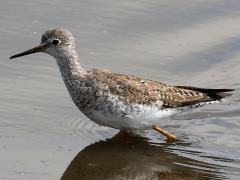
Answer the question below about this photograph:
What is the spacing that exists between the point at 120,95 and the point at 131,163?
0.99 m

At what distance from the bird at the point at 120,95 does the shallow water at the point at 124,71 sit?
1.01 feet

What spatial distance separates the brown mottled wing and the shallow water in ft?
1.22

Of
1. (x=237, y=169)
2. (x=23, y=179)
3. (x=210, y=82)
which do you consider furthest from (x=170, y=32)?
(x=23, y=179)

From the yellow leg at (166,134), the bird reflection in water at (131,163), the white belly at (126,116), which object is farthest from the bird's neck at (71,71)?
the yellow leg at (166,134)

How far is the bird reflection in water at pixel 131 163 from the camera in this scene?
331 inches

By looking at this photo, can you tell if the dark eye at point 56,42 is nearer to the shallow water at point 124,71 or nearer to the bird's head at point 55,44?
the bird's head at point 55,44

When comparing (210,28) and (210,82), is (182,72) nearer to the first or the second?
(210,82)

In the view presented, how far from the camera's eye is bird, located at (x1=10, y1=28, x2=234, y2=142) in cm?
930

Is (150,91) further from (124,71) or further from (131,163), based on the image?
(124,71)

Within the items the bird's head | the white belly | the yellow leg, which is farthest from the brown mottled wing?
the bird's head

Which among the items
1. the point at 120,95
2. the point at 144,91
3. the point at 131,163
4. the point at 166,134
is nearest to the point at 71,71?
the point at 120,95

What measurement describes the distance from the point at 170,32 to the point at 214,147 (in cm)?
334

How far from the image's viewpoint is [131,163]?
8867mm

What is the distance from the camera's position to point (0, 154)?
28.0 feet
